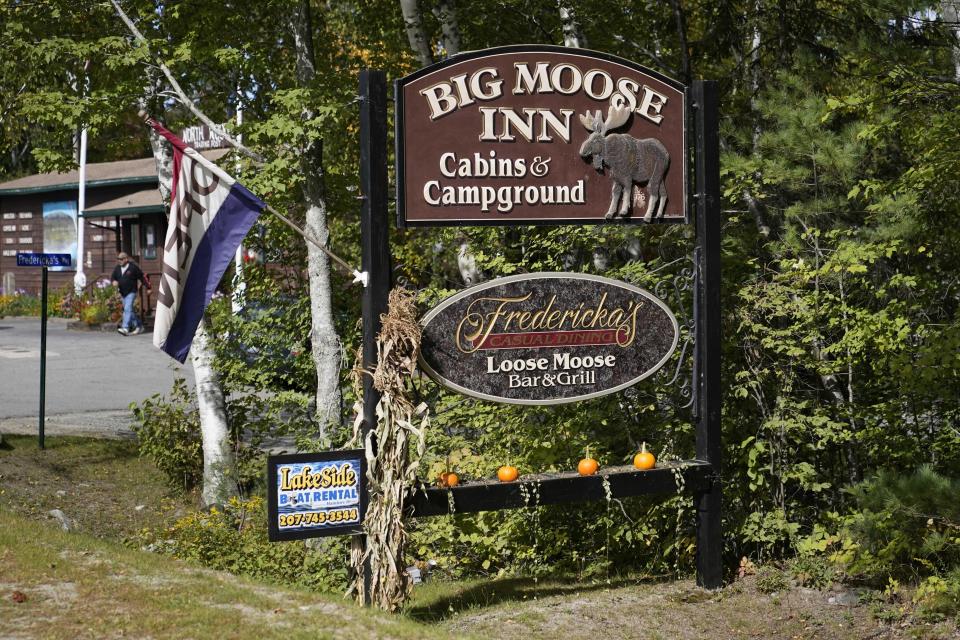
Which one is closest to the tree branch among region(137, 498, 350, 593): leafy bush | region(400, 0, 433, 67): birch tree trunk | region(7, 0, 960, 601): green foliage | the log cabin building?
region(7, 0, 960, 601): green foliage

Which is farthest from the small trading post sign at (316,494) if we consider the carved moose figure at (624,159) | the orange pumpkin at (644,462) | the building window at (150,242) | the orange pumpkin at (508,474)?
the building window at (150,242)

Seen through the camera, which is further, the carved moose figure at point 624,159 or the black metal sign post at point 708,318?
the black metal sign post at point 708,318

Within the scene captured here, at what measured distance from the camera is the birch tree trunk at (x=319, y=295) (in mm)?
10547

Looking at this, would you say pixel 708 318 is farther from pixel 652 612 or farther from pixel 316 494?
pixel 316 494

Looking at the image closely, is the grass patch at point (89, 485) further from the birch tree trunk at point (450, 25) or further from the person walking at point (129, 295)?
the person walking at point (129, 295)

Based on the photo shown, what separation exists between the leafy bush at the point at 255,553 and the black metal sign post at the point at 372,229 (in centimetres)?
219

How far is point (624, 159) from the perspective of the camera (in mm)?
7730

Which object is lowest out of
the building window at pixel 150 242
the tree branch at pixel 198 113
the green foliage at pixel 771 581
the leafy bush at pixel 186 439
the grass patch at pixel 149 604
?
the green foliage at pixel 771 581

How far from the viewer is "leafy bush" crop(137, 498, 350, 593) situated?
894 cm

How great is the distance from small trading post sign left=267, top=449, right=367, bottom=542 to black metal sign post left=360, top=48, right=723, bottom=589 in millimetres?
283

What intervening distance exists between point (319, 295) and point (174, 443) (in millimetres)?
3698

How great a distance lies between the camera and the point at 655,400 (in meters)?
8.83

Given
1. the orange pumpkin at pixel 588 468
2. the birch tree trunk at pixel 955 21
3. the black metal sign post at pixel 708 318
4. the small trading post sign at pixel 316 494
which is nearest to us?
the small trading post sign at pixel 316 494

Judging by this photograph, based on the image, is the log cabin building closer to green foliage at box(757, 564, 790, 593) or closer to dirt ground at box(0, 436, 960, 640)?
dirt ground at box(0, 436, 960, 640)
